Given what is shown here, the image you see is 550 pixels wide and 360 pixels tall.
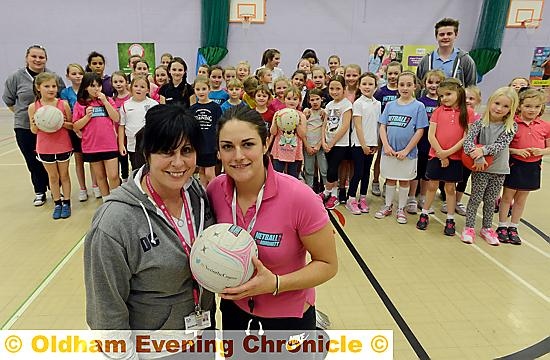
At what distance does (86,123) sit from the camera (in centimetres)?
413

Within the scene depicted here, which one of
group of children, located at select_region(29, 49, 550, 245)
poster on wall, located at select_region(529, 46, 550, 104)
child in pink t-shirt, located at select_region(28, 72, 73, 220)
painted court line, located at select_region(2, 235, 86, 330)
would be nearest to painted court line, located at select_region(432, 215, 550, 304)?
group of children, located at select_region(29, 49, 550, 245)

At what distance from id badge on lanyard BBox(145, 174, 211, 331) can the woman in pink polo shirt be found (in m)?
0.11

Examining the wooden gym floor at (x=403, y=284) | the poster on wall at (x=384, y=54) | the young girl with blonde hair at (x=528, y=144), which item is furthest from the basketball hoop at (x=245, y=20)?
the young girl with blonde hair at (x=528, y=144)

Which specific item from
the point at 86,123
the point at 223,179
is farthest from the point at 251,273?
the point at 86,123

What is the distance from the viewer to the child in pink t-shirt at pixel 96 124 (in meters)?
4.11

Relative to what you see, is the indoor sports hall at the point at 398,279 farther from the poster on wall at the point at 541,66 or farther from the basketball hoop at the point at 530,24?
the basketball hoop at the point at 530,24

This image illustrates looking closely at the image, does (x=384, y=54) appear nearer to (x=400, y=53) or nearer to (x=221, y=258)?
(x=400, y=53)

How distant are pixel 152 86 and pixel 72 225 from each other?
2.11 m

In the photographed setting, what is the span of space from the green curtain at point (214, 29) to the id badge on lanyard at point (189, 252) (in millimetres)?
8983

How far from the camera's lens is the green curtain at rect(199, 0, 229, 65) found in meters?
9.57

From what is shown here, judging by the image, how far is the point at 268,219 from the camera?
1.47 m

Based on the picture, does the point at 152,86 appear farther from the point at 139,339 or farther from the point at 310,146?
the point at 139,339

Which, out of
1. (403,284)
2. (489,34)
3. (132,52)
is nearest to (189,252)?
(403,284)

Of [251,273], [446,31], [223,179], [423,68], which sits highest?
[446,31]
